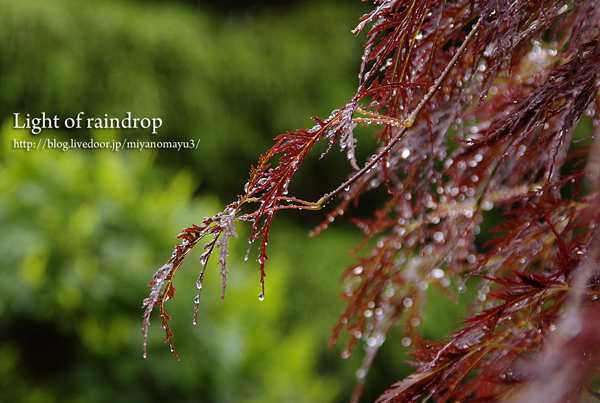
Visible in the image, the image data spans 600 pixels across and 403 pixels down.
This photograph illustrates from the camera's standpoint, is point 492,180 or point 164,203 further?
point 164,203

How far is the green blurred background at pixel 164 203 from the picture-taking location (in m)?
1.29

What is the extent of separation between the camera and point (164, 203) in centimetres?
152

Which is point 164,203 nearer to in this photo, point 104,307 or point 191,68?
point 104,307

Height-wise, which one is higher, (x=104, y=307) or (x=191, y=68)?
(x=191, y=68)

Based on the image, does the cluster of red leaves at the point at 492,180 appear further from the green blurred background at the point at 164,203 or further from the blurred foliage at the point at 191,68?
the blurred foliage at the point at 191,68

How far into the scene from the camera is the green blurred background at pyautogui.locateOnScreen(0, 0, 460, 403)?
129 centimetres

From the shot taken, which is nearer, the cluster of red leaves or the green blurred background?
the cluster of red leaves

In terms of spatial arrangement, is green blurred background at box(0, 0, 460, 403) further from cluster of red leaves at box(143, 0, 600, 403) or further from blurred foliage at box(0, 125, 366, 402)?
cluster of red leaves at box(143, 0, 600, 403)

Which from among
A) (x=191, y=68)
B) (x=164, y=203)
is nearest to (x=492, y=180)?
(x=164, y=203)

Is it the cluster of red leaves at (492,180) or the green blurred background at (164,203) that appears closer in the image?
the cluster of red leaves at (492,180)

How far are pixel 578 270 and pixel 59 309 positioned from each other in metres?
1.30

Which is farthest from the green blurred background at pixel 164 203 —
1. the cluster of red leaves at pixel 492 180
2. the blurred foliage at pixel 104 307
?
the cluster of red leaves at pixel 492 180

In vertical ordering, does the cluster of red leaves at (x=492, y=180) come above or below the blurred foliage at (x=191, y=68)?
below

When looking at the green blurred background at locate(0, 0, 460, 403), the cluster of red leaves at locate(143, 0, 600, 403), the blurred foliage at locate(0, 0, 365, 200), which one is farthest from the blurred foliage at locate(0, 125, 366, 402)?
the blurred foliage at locate(0, 0, 365, 200)
